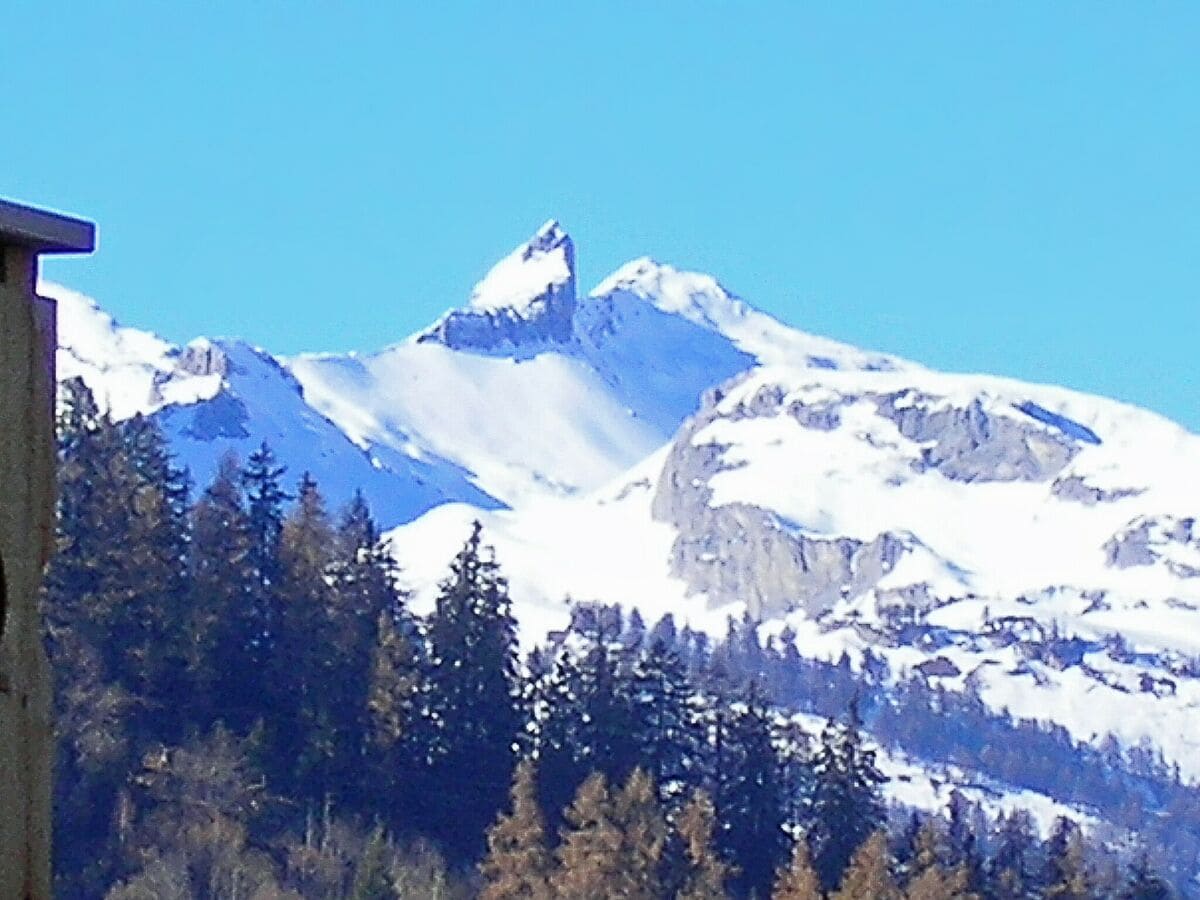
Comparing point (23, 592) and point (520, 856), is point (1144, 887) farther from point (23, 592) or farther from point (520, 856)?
point (23, 592)

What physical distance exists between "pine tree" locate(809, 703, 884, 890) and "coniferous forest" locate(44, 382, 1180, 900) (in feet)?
0.27

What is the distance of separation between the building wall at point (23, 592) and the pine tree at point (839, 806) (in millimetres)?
61622

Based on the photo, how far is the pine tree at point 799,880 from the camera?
56.4m

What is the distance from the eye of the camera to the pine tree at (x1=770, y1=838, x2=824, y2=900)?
185 ft

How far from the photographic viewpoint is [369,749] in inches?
2571

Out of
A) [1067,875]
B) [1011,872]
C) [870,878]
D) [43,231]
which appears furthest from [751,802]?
[43,231]

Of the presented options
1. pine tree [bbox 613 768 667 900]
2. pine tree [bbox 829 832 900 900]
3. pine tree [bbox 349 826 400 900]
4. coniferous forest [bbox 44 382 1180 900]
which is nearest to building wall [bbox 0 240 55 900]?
pine tree [bbox 349 826 400 900]

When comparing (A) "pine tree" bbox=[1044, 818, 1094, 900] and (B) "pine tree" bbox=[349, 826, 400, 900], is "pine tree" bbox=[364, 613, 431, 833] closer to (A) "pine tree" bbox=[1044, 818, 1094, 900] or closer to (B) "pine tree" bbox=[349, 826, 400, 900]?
(B) "pine tree" bbox=[349, 826, 400, 900]

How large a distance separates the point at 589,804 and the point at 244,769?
6382mm

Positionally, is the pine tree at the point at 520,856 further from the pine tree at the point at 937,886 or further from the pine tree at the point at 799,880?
the pine tree at the point at 937,886

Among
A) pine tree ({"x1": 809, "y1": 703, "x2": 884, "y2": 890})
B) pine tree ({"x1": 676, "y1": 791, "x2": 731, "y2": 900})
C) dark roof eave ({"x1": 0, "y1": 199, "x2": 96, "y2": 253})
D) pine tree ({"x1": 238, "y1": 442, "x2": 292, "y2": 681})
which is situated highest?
pine tree ({"x1": 238, "y1": 442, "x2": 292, "y2": 681})

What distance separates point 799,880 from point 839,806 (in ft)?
37.1

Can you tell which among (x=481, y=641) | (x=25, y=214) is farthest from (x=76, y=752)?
(x=25, y=214)

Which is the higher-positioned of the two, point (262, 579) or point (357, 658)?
point (262, 579)
